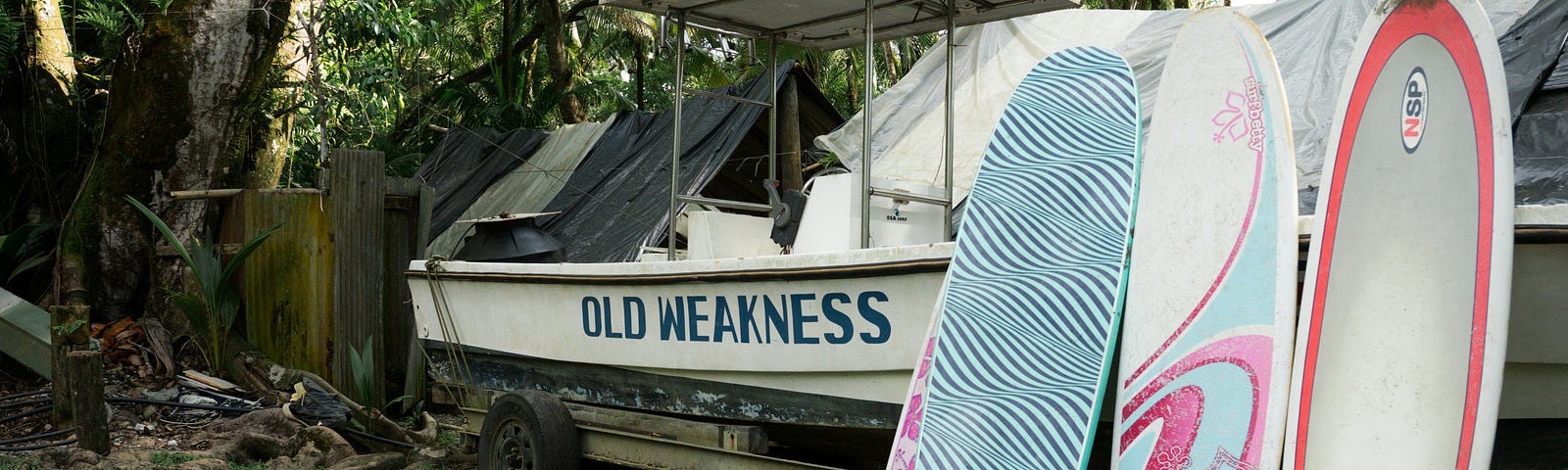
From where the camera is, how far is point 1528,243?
2.45 m

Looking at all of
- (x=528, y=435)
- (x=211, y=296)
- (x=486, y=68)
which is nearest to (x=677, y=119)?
(x=528, y=435)

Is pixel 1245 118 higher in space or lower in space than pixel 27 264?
higher

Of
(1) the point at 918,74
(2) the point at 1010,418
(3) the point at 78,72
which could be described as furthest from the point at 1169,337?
(3) the point at 78,72

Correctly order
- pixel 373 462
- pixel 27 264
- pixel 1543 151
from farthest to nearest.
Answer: pixel 27 264 < pixel 373 462 < pixel 1543 151

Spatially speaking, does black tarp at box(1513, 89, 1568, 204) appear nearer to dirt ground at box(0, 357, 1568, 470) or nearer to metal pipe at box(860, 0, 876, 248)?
metal pipe at box(860, 0, 876, 248)

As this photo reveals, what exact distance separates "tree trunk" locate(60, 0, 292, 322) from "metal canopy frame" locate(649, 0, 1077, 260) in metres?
3.79

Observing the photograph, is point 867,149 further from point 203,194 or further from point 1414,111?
point 203,194

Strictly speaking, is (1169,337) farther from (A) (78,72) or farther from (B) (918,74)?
(A) (78,72)

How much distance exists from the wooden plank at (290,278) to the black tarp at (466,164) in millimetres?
2065

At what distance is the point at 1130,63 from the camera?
6.58 metres

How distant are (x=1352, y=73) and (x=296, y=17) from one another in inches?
270

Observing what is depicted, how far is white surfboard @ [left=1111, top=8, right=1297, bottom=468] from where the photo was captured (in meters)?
2.70

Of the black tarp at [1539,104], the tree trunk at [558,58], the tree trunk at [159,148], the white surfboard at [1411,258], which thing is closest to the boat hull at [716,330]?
the white surfboard at [1411,258]

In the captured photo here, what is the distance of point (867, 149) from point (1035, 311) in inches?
53.5
